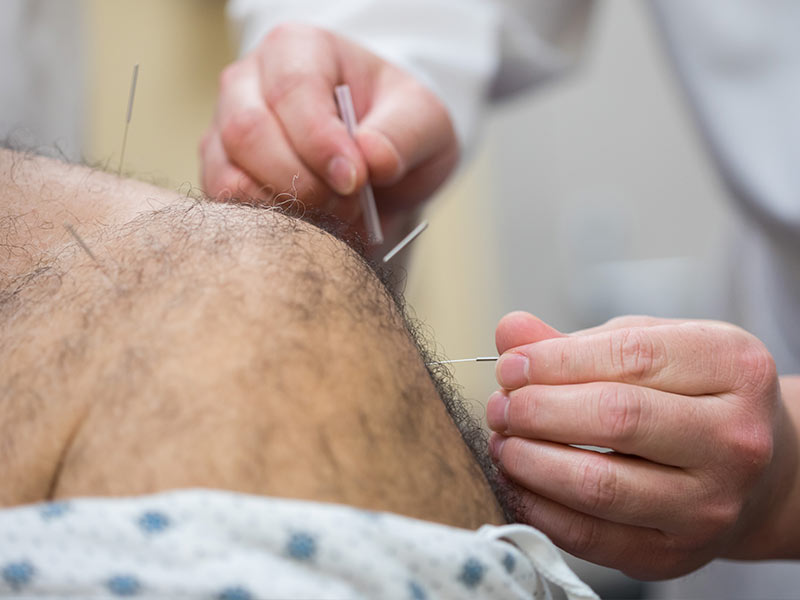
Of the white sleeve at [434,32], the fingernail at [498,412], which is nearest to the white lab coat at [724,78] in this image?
the white sleeve at [434,32]

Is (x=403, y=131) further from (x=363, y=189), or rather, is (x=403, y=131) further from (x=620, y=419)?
(x=620, y=419)

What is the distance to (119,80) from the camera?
189 cm

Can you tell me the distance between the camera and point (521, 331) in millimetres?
633

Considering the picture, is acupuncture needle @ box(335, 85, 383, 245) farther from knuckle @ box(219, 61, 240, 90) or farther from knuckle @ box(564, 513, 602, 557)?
knuckle @ box(564, 513, 602, 557)

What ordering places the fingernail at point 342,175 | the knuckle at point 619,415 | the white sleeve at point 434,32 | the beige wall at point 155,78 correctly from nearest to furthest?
1. the knuckle at point 619,415
2. the fingernail at point 342,175
3. the white sleeve at point 434,32
4. the beige wall at point 155,78

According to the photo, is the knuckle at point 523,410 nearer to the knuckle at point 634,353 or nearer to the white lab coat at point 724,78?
the knuckle at point 634,353

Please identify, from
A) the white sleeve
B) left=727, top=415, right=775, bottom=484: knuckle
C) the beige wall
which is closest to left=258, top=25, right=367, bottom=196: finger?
A: the white sleeve

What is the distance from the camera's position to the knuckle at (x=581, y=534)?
0.61m

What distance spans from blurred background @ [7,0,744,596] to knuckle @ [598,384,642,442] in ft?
5.44

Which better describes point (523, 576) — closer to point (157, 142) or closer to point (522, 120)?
point (157, 142)

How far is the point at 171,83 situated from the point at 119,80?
0.13 metres

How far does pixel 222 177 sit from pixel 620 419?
0.56 m

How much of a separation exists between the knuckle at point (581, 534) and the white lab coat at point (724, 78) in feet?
2.11

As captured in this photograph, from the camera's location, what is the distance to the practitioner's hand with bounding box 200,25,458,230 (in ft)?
2.71
